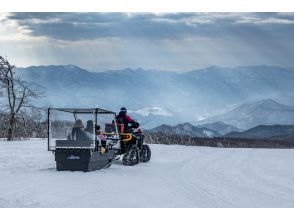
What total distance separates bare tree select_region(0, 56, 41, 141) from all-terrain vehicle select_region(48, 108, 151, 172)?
399 inches

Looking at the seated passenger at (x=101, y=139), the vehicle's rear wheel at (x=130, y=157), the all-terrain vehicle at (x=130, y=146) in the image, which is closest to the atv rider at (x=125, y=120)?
the all-terrain vehicle at (x=130, y=146)

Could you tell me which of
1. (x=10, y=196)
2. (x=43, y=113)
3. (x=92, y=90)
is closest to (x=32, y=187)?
(x=10, y=196)

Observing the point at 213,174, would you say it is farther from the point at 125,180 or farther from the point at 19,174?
the point at 19,174

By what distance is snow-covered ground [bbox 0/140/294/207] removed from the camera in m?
10.6

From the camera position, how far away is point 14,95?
2597cm

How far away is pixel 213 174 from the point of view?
49.8ft

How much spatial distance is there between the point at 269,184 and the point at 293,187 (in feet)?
2.01

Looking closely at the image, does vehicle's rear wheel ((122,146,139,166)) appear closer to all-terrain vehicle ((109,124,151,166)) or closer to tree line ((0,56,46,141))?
all-terrain vehicle ((109,124,151,166))

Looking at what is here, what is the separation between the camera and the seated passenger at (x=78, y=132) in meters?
15.0

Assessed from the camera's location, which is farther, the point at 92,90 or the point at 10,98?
the point at 10,98

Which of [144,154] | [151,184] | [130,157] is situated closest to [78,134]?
[130,157]

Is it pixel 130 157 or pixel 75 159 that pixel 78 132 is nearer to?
pixel 75 159

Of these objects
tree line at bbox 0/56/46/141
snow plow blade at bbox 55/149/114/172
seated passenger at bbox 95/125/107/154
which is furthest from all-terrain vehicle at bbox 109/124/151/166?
tree line at bbox 0/56/46/141
